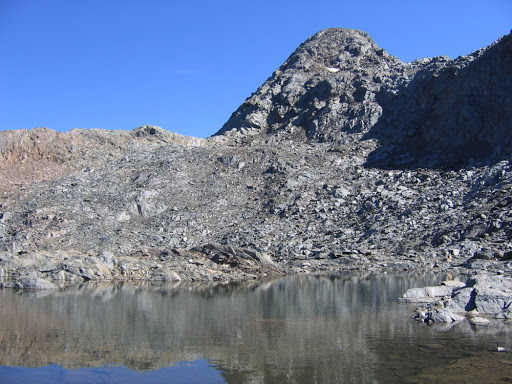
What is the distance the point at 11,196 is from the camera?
61.0 metres

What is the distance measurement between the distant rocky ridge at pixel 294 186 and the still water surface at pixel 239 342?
15.3 m

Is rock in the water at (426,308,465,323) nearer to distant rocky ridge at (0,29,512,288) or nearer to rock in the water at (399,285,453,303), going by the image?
rock in the water at (399,285,453,303)

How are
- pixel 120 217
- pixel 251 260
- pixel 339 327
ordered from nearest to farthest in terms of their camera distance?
pixel 339 327, pixel 251 260, pixel 120 217

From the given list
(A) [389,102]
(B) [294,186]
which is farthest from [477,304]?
(A) [389,102]

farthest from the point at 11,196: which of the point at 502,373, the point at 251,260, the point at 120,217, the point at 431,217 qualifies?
the point at 502,373

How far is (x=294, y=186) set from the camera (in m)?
65.3

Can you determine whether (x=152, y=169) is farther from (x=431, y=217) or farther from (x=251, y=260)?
(x=431, y=217)

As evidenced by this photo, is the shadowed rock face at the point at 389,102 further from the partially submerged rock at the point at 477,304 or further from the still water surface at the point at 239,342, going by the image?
the still water surface at the point at 239,342

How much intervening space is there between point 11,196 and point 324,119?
151 ft

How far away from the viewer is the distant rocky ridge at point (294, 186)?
4653 centimetres

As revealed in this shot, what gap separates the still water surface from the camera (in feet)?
47.2

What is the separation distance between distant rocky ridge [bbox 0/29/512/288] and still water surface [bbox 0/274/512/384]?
1529 centimetres

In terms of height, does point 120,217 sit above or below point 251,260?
above

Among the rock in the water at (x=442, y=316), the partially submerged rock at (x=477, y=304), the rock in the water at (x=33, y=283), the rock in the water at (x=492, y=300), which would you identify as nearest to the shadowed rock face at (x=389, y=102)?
the partially submerged rock at (x=477, y=304)
